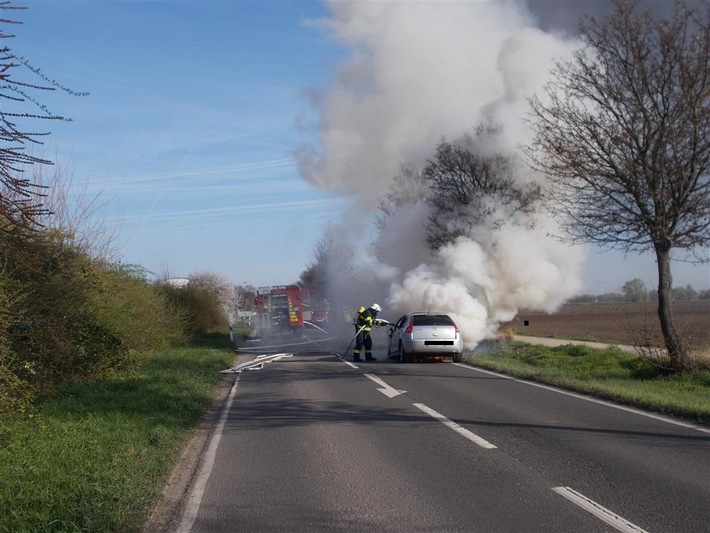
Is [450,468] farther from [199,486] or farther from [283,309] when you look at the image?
[283,309]

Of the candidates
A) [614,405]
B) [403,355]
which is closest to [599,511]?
[614,405]

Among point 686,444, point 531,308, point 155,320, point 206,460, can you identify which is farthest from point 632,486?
point 531,308

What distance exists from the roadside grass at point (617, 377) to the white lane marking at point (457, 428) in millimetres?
3400

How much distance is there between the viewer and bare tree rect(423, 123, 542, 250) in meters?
31.5

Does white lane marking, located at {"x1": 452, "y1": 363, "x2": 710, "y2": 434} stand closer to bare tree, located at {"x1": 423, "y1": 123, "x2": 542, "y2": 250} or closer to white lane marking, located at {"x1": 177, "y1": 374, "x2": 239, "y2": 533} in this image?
white lane marking, located at {"x1": 177, "y1": 374, "x2": 239, "y2": 533}

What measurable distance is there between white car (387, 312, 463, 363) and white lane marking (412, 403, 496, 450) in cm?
976

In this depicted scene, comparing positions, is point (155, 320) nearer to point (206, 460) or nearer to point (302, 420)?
point (302, 420)

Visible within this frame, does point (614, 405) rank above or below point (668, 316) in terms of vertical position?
below

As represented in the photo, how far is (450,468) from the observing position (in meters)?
7.89

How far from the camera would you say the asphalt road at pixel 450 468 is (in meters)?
6.12

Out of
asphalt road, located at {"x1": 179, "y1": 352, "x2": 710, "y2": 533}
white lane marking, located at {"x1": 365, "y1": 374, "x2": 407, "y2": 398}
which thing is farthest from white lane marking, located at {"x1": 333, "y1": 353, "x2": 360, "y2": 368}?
asphalt road, located at {"x1": 179, "y1": 352, "x2": 710, "y2": 533}

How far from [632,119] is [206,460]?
466 inches

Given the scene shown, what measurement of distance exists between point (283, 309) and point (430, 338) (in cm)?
2982

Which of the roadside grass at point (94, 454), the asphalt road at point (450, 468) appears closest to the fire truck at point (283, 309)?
the roadside grass at point (94, 454)
